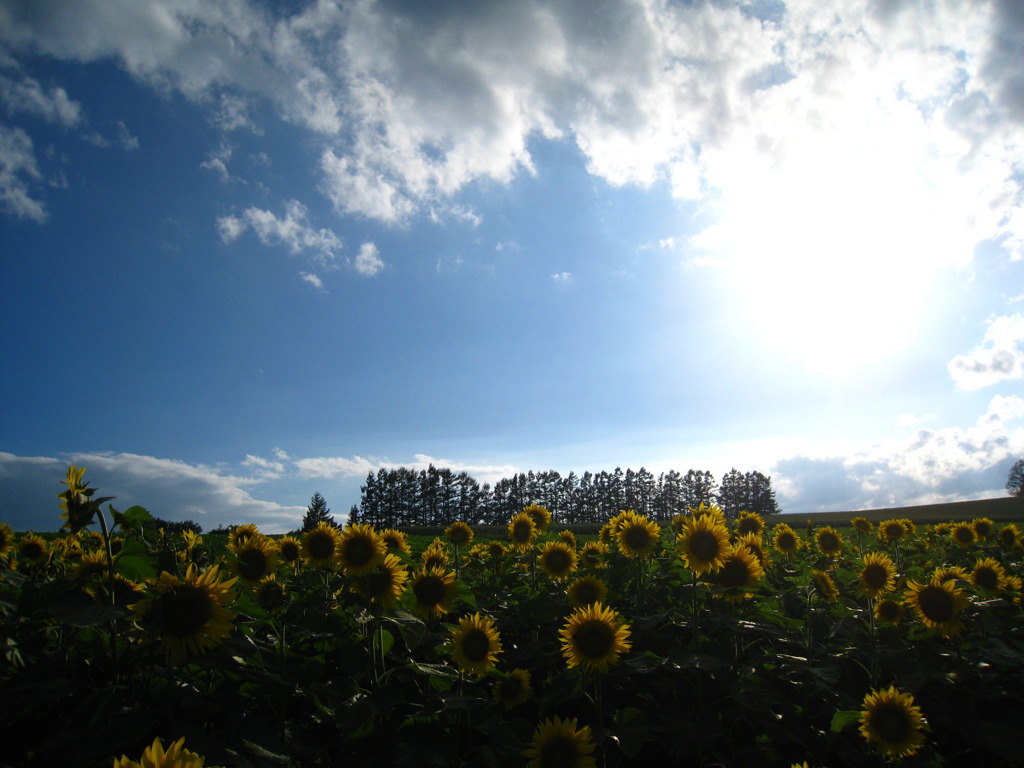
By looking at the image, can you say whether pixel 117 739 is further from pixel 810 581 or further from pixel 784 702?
pixel 810 581

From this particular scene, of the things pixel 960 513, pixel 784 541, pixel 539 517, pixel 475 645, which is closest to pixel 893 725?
pixel 475 645

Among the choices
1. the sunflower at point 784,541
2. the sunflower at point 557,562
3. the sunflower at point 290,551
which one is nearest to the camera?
the sunflower at point 290,551

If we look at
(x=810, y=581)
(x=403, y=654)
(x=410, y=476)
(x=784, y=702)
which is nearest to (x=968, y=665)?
(x=810, y=581)

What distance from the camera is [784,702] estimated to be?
357 cm

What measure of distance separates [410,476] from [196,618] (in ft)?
394

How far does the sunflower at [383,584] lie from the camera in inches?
152

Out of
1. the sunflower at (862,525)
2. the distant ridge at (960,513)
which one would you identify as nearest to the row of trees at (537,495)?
the distant ridge at (960,513)

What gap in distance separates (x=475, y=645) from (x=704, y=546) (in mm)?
2409

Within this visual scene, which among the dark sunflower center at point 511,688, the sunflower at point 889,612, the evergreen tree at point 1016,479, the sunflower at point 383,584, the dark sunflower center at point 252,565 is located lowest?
the dark sunflower center at point 511,688

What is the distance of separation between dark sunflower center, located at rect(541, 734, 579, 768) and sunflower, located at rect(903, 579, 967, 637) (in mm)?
3966

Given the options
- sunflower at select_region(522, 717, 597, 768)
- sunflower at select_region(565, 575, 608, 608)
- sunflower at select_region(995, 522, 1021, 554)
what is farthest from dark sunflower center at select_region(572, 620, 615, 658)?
sunflower at select_region(995, 522, 1021, 554)

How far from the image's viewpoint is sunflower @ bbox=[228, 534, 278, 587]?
13.4 feet

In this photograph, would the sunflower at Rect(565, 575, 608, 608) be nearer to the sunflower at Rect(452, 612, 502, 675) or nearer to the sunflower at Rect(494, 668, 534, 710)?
the sunflower at Rect(494, 668, 534, 710)

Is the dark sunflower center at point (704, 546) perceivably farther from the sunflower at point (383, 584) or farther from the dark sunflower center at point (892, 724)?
the sunflower at point (383, 584)
